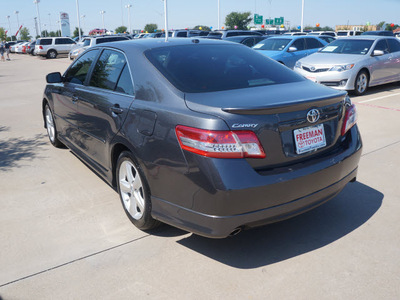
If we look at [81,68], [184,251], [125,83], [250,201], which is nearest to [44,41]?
[81,68]

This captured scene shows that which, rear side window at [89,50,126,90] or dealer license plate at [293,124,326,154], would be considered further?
rear side window at [89,50,126,90]

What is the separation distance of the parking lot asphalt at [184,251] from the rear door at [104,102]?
0.61 metres

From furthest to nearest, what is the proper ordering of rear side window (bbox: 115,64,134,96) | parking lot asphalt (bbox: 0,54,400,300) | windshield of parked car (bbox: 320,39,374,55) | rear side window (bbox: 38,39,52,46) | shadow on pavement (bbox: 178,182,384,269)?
rear side window (bbox: 38,39,52,46) < windshield of parked car (bbox: 320,39,374,55) < rear side window (bbox: 115,64,134,96) < shadow on pavement (bbox: 178,182,384,269) < parking lot asphalt (bbox: 0,54,400,300)

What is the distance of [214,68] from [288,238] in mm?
1590

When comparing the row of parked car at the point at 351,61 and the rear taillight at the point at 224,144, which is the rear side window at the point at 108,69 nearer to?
the rear taillight at the point at 224,144

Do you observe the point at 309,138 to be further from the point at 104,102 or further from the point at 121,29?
the point at 121,29

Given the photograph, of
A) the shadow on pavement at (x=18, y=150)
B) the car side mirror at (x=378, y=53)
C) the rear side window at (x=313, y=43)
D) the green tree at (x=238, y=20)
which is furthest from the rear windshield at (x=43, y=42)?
the green tree at (x=238, y=20)

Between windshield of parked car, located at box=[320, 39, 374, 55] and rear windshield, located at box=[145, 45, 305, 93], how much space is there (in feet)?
27.3

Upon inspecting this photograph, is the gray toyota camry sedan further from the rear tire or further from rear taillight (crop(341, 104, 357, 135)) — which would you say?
the rear tire

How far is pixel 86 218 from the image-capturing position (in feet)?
12.7

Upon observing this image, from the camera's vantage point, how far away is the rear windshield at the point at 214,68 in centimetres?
330

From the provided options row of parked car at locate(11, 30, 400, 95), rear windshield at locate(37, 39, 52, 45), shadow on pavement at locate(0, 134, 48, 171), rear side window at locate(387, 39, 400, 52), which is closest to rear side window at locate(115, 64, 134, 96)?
shadow on pavement at locate(0, 134, 48, 171)

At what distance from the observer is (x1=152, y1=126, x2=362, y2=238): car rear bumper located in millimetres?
2693

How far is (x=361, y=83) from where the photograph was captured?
35.3 feet
